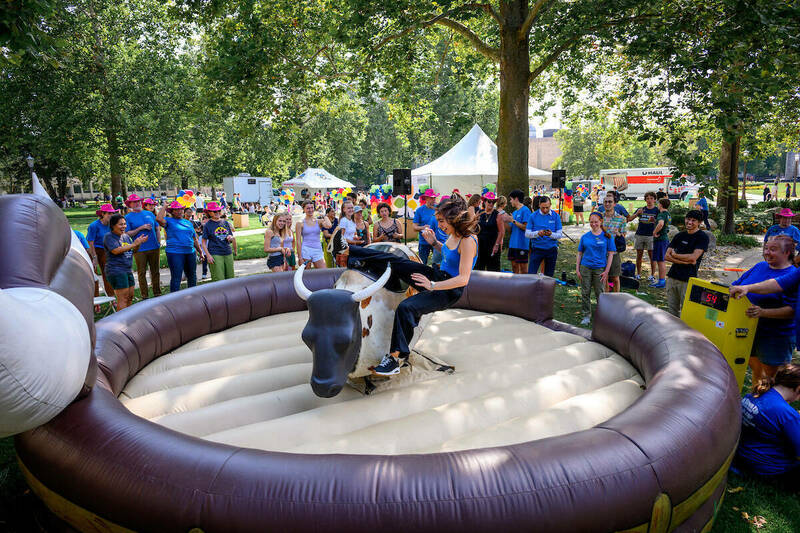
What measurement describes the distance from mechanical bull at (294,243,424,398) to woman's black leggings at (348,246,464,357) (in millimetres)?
118

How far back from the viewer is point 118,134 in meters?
23.0

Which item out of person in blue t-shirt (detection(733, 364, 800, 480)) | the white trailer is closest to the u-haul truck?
the white trailer

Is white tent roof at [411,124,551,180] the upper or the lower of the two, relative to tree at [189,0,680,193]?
lower

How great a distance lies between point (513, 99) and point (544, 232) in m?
5.90

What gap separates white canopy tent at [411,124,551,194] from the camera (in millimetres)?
20531

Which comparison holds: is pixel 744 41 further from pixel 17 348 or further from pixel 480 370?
pixel 17 348

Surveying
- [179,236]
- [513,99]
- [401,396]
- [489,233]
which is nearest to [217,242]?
[179,236]

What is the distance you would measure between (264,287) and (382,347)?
2.74 meters

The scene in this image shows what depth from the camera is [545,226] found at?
25.3ft

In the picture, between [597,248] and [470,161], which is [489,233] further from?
[470,161]

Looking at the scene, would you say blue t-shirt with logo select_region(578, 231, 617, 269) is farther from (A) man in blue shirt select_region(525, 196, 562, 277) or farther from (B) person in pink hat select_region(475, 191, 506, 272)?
(B) person in pink hat select_region(475, 191, 506, 272)

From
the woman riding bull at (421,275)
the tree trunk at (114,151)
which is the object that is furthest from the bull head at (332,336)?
the tree trunk at (114,151)

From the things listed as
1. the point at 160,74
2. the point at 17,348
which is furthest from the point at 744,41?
the point at 160,74

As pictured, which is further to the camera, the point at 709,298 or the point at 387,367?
the point at 709,298
